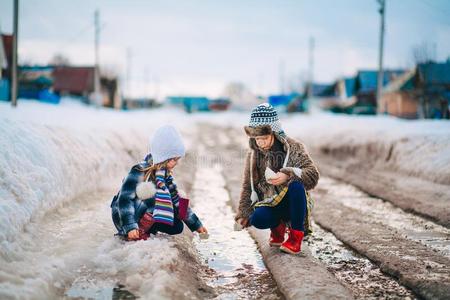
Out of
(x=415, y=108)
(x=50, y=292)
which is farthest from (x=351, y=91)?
(x=50, y=292)

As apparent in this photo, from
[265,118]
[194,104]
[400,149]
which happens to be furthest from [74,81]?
[265,118]

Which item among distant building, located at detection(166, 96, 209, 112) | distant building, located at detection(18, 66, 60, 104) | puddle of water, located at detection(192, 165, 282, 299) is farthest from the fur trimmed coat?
distant building, located at detection(166, 96, 209, 112)

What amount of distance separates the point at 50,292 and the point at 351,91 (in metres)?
61.6

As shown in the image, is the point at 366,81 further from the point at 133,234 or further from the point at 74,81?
the point at 133,234

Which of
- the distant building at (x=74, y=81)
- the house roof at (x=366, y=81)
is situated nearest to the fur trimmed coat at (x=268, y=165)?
the house roof at (x=366, y=81)

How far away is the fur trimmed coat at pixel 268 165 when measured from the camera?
4074mm

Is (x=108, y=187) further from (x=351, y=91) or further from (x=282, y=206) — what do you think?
(x=351, y=91)

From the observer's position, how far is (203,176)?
1070 centimetres

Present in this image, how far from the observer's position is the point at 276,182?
4.04 meters

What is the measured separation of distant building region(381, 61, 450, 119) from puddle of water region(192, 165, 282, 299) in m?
25.5

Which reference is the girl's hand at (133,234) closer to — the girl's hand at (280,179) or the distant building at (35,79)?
the girl's hand at (280,179)

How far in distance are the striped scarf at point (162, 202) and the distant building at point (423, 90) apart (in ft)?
90.4

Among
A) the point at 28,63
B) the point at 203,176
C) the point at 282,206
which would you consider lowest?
the point at 203,176

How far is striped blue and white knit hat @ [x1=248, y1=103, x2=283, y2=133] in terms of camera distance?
4113 millimetres
